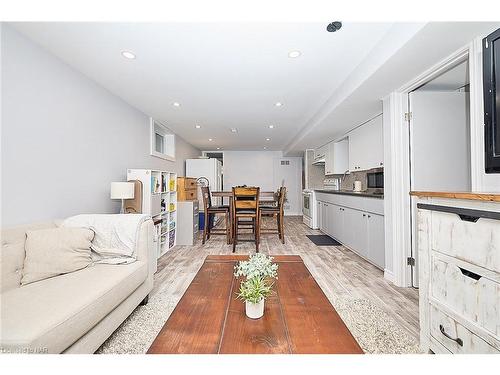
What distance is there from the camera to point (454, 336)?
117cm

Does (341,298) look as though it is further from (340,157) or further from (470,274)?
(340,157)

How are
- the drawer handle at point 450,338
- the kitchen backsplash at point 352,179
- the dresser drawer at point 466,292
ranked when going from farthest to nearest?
the kitchen backsplash at point 352,179, the drawer handle at point 450,338, the dresser drawer at point 466,292

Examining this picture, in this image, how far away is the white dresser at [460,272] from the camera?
995mm

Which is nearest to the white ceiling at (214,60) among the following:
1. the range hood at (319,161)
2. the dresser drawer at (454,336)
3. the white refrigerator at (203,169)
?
the dresser drawer at (454,336)

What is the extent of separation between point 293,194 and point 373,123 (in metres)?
4.98

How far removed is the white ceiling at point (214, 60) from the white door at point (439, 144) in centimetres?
97

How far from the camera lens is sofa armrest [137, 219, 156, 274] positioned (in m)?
1.99

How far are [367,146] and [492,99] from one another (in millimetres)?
2467

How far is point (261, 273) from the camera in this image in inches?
44.6

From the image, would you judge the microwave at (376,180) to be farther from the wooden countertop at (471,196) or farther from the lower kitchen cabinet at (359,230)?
the wooden countertop at (471,196)

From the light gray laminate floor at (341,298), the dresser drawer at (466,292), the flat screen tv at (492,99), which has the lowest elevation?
the light gray laminate floor at (341,298)

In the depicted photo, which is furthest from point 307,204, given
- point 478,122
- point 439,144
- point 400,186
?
point 478,122

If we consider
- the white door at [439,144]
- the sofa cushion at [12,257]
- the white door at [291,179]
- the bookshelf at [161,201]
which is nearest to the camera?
the sofa cushion at [12,257]

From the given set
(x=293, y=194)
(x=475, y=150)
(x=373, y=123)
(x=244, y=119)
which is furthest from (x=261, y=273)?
(x=293, y=194)
